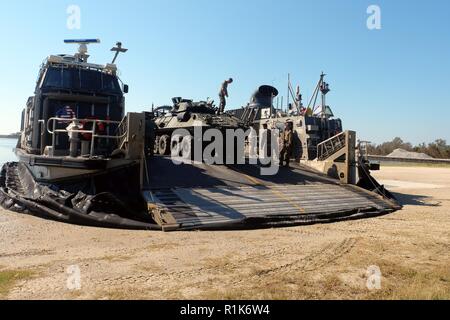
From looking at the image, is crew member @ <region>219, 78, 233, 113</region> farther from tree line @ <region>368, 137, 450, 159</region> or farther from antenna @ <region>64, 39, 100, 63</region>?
tree line @ <region>368, 137, 450, 159</region>

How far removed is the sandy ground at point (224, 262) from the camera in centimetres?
407

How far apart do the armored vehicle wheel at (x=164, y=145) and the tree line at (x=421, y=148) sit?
A: 135 feet

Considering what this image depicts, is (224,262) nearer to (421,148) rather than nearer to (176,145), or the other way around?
(176,145)

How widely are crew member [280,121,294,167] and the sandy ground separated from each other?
15.4ft

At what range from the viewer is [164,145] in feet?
46.9

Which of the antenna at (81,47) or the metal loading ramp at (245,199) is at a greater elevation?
the antenna at (81,47)

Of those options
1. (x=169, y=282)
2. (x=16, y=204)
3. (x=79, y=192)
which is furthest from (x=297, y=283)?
(x=16, y=204)

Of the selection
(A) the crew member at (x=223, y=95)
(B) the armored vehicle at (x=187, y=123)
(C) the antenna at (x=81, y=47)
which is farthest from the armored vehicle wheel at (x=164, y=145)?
(C) the antenna at (x=81, y=47)

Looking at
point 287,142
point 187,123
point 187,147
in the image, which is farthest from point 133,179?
point 187,123

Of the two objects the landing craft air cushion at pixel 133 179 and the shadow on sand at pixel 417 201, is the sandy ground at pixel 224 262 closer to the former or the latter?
the landing craft air cushion at pixel 133 179

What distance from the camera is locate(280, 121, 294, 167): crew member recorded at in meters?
12.0

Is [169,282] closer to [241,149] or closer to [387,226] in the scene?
[387,226]

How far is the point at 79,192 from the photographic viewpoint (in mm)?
7902

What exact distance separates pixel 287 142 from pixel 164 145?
4.51 metres
